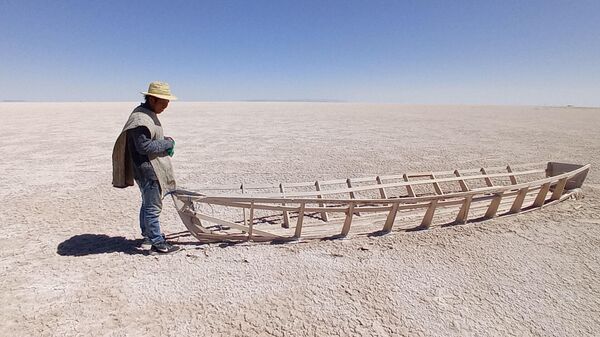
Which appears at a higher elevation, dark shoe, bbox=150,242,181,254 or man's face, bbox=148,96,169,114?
man's face, bbox=148,96,169,114

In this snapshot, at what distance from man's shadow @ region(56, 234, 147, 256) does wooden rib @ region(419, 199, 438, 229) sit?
4.32 metres

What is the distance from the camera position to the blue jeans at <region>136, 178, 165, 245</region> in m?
3.82

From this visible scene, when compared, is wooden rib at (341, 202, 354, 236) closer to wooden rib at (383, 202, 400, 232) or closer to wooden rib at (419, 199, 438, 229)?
wooden rib at (383, 202, 400, 232)

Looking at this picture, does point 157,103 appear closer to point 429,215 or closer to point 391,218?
point 391,218

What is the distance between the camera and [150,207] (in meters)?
3.92

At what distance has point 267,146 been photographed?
49.7 ft

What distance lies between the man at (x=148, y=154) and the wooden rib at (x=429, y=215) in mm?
3844

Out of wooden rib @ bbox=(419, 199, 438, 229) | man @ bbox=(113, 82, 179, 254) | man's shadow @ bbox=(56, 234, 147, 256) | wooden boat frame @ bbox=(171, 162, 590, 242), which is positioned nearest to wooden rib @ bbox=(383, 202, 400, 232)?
wooden boat frame @ bbox=(171, 162, 590, 242)

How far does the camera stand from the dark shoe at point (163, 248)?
420cm

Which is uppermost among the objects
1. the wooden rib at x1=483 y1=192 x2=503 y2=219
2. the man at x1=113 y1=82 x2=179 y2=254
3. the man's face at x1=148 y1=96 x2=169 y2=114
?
the man's face at x1=148 y1=96 x2=169 y2=114

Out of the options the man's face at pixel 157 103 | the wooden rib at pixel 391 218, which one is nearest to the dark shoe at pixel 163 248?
the man's face at pixel 157 103

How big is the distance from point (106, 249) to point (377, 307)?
151 inches

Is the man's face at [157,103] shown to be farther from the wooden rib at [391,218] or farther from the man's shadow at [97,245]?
the wooden rib at [391,218]

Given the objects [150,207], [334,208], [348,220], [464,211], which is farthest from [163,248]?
[464,211]
